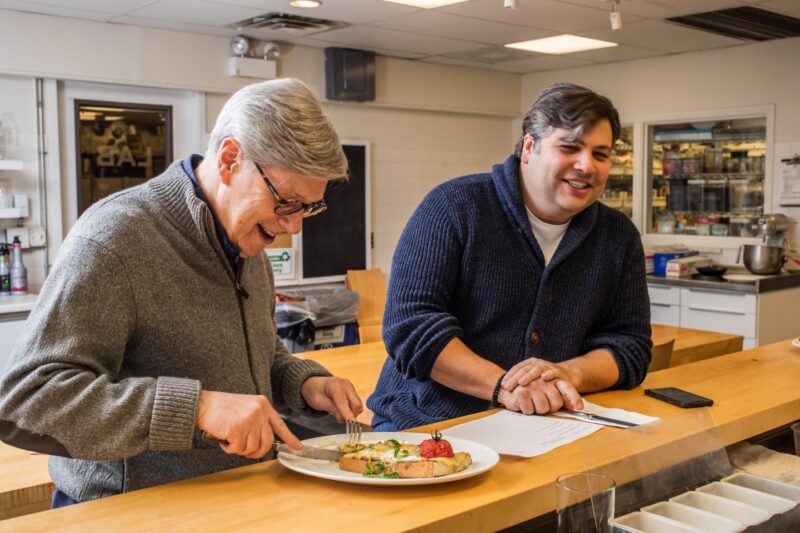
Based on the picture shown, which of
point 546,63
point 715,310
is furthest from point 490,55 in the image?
point 715,310

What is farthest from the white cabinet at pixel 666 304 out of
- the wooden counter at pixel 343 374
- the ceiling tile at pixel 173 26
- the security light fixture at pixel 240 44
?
the ceiling tile at pixel 173 26

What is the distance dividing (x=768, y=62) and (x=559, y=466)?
5.15m

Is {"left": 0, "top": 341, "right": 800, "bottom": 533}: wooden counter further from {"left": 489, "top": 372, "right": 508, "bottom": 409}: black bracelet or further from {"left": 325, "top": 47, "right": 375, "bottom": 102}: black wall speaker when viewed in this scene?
{"left": 325, "top": 47, "right": 375, "bottom": 102}: black wall speaker

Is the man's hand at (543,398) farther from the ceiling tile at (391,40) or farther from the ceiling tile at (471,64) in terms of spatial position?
the ceiling tile at (471,64)

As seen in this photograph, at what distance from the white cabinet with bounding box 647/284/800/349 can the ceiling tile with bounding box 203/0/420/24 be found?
225 cm

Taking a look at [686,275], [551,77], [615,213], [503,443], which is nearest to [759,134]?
[686,275]

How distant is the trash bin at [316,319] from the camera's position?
195 inches

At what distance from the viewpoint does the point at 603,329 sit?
2.19 meters

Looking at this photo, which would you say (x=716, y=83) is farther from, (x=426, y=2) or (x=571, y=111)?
(x=571, y=111)

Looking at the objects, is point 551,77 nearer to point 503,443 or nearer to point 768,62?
point 768,62

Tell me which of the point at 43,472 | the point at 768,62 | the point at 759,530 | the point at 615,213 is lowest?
the point at 43,472

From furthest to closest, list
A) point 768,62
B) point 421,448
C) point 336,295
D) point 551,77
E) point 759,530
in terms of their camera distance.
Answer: point 551,77 → point 768,62 → point 336,295 → point 421,448 → point 759,530

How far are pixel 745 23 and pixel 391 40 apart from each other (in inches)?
87.6

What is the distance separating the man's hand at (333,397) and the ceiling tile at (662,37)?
160 inches
